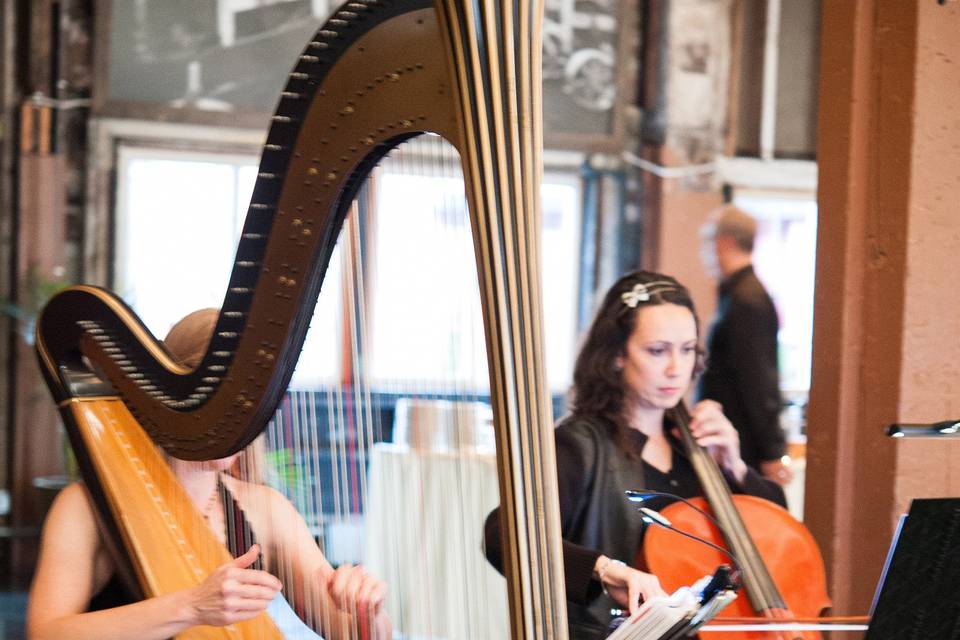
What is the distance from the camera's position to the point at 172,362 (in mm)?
1753

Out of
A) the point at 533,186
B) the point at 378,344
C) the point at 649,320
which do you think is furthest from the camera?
the point at 649,320

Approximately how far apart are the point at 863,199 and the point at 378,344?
3.60ft

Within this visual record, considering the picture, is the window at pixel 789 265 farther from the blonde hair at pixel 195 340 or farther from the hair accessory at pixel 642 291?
the blonde hair at pixel 195 340

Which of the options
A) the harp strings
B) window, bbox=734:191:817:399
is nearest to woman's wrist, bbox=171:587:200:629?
the harp strings

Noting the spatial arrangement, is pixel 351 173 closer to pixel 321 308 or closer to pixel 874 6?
pixel 321 308

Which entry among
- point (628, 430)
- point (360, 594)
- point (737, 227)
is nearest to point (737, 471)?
point (628, 430)

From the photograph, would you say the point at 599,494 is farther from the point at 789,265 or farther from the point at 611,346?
the point at 789,265

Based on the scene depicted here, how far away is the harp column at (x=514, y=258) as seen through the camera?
827 mm

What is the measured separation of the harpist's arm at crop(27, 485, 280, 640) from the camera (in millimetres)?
1481

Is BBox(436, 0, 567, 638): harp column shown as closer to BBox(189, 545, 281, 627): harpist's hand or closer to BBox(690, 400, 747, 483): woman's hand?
BBox(189, 545, 281, 627): harpist's hand

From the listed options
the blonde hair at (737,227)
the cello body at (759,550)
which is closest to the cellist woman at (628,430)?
the cello body at (759,550)

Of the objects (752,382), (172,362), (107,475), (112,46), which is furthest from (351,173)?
(112,46)

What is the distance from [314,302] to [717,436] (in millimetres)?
985

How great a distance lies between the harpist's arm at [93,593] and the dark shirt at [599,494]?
0.53 meters
